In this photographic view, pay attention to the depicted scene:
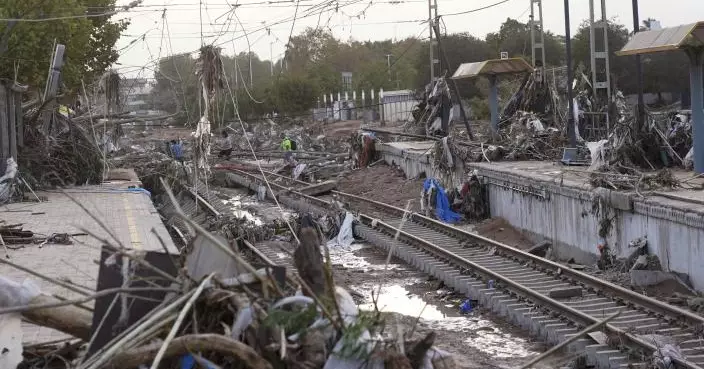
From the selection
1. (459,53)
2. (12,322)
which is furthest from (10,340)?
(459,53)

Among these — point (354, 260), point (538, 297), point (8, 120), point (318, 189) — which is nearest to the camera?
point (538, 297)

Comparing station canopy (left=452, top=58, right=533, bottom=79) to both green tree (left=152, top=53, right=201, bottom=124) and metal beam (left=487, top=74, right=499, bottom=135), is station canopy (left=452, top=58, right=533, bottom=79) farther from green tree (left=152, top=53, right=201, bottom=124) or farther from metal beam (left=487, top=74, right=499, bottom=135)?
green tree (left=152, top=53, right=201, bottom=124)

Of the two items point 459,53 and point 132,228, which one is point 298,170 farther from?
point 459,53

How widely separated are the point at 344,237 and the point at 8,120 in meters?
9.77

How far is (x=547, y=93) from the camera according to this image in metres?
31.1

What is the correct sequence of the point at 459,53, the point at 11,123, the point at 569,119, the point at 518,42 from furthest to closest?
the point at 459,53 < the point at 518,42 < the point at 569,119 < the point at 11,123

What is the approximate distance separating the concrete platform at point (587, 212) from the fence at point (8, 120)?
37.8 feet

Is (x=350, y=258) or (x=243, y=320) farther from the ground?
(x=243, y=320)

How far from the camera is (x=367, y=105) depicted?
70750 millimetres

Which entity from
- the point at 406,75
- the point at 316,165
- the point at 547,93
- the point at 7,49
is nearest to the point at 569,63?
the point at 547,93

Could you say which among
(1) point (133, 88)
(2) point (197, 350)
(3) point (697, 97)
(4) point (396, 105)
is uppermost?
(1) point (133, 88)

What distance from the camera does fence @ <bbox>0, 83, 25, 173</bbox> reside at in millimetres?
24391

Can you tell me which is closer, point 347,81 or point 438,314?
point 438,314

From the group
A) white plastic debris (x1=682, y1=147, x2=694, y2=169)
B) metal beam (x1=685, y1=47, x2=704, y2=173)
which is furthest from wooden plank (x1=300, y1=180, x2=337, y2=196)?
metal beam (x1=685, y1=47, x2=704, y2=173)
